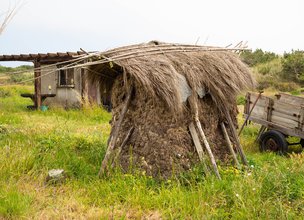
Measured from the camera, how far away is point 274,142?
8898 mm

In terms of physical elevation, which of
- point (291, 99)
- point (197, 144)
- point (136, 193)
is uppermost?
point (291, 99)

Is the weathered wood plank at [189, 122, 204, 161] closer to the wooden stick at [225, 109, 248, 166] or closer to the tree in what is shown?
the wooden stick at [225, 109, 248, 166]

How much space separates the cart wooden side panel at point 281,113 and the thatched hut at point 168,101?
2.61m

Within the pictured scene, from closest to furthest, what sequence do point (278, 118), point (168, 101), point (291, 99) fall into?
point (168, 101) → point (278, 118) → point (291, 99)

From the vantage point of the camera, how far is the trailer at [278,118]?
8.37 m

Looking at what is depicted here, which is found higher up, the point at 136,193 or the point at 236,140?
the point at 236,140

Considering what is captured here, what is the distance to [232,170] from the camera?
550 centimetres

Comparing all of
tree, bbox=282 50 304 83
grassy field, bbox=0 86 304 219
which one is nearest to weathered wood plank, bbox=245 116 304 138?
grassy field, bbox=0 86 304 219

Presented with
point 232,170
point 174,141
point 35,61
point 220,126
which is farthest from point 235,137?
point 35,61

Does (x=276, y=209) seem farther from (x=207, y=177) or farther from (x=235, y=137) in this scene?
(x=235, y=137)

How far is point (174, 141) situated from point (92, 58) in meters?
1.76

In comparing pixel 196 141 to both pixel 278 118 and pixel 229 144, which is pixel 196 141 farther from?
pixel 278 118

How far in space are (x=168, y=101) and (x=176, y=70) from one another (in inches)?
23.5

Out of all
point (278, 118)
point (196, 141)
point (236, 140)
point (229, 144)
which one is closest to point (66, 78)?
point (278, 118)
